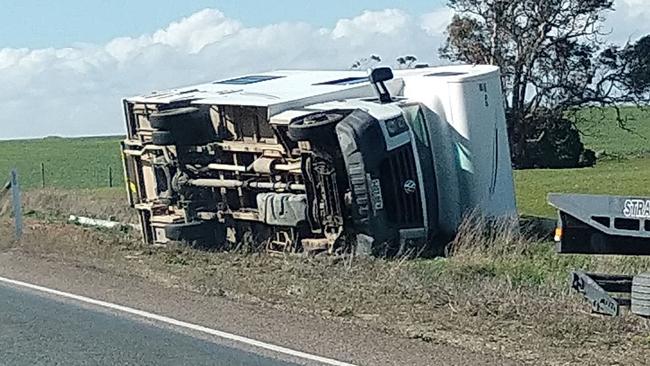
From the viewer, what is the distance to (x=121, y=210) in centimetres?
2486

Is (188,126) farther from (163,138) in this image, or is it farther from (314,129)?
(314,129)

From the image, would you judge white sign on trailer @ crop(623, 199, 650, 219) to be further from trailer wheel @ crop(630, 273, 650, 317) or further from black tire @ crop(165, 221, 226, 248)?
black tire @ crop(165, 221, 226, 248)

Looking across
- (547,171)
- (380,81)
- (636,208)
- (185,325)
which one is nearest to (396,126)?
(380,81)

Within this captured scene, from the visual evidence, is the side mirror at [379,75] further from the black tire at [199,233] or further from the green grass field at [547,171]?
the green grass field at [547,171]

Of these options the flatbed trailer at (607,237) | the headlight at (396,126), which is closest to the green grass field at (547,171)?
the headlight at (396,126)

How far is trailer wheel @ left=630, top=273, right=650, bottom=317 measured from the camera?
8.62m

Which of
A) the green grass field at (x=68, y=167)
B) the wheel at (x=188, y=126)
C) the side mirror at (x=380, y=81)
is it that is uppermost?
the side mirror at (x=380, y=81)

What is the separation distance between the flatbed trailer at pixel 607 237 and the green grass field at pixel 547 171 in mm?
14326

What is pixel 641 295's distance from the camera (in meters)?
8.65

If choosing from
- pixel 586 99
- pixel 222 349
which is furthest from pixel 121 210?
pixel 586 99

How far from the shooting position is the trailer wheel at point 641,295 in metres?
8.62

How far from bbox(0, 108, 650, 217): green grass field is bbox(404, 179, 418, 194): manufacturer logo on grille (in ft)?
26.2

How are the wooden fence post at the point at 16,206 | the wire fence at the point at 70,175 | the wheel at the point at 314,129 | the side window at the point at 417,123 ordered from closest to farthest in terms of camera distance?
1. the wheel at the point at 314,129
2. the side window at the point at 417,123
3. the wooden fence post at the point at 16,206
4. the wire fence at the point at 70,175

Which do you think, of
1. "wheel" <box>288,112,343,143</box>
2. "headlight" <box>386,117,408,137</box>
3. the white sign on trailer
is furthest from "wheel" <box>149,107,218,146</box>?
the white sign on trailer
